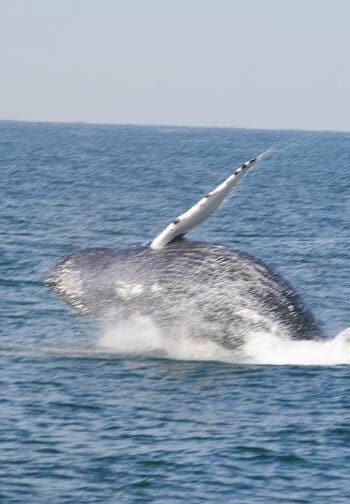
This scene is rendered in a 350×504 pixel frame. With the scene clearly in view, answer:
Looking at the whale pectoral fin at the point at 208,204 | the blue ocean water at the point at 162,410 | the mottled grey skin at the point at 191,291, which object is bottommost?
the blue ocean water at the point at 162,410

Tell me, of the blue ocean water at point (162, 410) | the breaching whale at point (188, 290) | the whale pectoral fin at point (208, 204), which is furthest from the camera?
the breaching whale at point (188, 290)

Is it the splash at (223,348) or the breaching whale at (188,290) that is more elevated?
the breaching whale at (188,290)

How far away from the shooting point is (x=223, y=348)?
26422mm

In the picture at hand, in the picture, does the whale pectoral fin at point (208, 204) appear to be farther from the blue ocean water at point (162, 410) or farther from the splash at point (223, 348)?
the blue ocean water at point (162, 410)

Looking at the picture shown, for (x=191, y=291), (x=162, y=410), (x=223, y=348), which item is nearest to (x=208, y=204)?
(x=191, y=291)

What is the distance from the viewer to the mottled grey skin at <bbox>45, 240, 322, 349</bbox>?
25.9 m

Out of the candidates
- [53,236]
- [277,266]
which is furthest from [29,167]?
[277,266]

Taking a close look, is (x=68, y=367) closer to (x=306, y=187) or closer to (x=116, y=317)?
(x=116, y=317)

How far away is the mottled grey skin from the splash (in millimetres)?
145

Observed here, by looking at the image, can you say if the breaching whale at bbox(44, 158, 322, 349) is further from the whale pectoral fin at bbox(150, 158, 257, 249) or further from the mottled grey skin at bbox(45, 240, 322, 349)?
the whale pectoral fin at bbox(150, 158, 257, 249)

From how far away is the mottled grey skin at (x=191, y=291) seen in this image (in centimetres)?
2594

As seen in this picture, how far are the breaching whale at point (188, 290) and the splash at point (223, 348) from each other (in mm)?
135

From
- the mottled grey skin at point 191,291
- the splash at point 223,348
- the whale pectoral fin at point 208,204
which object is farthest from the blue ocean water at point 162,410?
the whale pectoral fin at point 208,204

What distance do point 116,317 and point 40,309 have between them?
6.48 m
